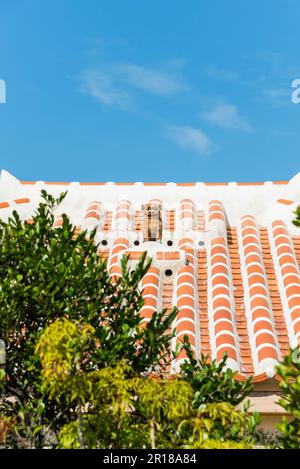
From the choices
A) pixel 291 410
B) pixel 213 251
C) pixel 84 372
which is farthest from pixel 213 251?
pixel 291 410

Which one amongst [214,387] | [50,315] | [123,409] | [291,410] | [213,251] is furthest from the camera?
[213,251]

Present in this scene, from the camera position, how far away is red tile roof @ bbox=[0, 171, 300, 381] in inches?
462

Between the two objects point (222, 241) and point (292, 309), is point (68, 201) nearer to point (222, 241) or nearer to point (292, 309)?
point (222, 241)

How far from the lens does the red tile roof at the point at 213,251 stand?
1174 centimetres

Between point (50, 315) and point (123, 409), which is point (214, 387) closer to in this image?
point (123, 409)

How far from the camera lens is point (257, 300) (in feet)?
41.4

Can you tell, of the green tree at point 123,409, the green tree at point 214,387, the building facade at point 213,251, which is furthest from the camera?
the building facade at point 213,251

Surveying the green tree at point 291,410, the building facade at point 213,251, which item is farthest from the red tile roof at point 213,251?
the green tree at point 291,410

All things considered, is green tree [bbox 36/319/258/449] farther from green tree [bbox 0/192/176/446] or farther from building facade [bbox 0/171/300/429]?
building facade [bbox 0/171/300/429]

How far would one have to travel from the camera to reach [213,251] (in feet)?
47.6

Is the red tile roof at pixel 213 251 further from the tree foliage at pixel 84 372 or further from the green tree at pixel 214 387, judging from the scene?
the tree foliage at pixel 84 372

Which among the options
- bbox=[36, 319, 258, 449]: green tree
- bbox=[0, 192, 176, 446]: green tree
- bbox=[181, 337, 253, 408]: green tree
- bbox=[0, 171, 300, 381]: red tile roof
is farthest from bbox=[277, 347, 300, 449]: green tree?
bbox=[0, 171, 300, 381]: red tile roof

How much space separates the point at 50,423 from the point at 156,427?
4.72 ft

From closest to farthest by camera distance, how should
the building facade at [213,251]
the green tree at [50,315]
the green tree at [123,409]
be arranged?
the green tree at [123,409] < the green tree at [50,315] < the building facade at [213,251]
